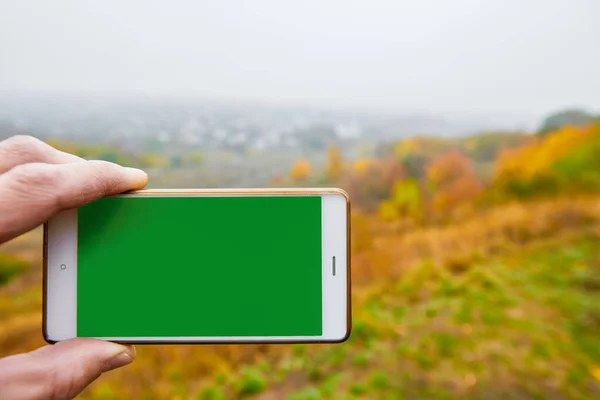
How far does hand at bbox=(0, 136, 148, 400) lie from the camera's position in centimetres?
45

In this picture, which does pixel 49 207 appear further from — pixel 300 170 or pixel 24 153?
pixel 300 170

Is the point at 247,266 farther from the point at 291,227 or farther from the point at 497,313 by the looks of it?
the point at 497,313

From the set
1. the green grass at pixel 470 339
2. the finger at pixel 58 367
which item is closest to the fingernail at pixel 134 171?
the finger at pixel 58 367

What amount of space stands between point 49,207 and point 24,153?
0.24 feet

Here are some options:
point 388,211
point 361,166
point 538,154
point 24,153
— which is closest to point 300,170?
point 361,166

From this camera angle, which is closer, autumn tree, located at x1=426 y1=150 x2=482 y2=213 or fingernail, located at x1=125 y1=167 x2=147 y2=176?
fingernail, located at x1=125 y1=167 x2=147 y2=176

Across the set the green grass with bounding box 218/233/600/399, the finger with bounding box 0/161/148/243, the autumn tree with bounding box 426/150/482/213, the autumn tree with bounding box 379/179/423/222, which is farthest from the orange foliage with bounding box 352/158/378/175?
the finger with bounding box 0/161/148/243

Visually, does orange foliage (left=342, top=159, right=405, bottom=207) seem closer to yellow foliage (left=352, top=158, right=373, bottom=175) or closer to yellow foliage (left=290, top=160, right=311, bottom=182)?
yellow foliage (left=352, top=158, right=373, bottom=175)

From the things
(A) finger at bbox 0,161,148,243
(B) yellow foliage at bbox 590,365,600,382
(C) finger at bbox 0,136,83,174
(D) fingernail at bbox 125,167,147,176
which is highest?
(C) finger at bbox 0,136,83,174

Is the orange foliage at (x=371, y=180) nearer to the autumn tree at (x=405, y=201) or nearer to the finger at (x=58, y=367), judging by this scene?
the autumn tree at (x=405, y=201)

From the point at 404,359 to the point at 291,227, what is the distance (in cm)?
98

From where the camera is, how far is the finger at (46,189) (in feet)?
1.46

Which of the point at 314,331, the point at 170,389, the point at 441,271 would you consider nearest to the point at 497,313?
the point at 441,271

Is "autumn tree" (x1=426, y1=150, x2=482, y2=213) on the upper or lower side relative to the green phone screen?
upper
